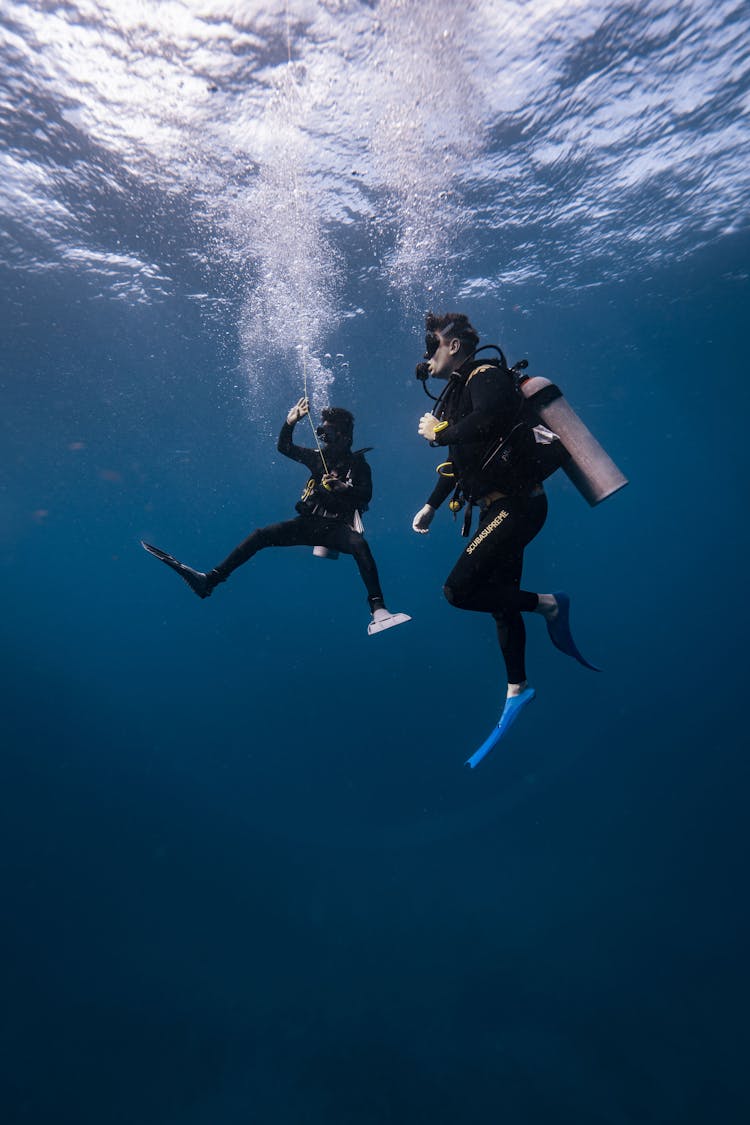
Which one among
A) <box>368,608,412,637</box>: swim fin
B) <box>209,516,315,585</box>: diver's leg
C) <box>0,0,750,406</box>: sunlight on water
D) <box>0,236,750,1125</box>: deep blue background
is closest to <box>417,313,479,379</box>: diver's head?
<box>368,608,412,637</box>: swim fin

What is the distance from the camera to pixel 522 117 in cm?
1021

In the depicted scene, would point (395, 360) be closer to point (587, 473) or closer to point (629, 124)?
point (629, 124)

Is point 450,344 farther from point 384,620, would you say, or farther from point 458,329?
point 384,620

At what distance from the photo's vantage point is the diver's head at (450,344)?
167 inches

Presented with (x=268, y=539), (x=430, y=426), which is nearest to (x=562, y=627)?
(x=430, y=426)

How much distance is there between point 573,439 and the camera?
4004mm

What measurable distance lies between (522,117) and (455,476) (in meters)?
10.2

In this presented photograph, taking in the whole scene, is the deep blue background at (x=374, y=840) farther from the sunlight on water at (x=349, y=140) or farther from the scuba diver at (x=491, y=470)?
the scuba diver at (x=491, y=470)

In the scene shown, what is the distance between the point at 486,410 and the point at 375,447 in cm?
1103

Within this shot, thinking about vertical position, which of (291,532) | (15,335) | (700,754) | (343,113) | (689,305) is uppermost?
(15,335)

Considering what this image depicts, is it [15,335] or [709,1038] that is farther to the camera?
[15,335]

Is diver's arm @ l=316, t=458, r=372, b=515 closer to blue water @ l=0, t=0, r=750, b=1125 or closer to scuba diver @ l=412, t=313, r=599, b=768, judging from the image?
scuba diver @ l=412, t=313, r=599, b=768

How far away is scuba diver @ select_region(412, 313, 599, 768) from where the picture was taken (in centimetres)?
374

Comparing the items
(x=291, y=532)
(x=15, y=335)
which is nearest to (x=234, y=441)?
(x=15, y=335)
